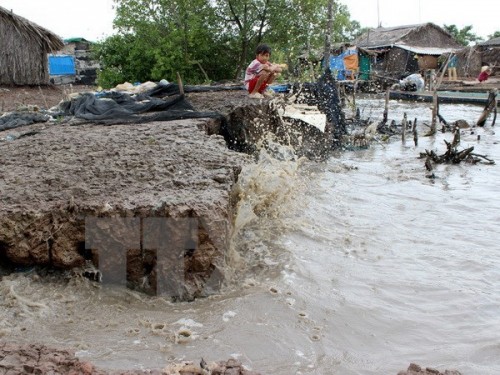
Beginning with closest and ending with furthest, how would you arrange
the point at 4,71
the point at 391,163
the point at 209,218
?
the point at 209,218, the point at 391,163, the point at 4,71

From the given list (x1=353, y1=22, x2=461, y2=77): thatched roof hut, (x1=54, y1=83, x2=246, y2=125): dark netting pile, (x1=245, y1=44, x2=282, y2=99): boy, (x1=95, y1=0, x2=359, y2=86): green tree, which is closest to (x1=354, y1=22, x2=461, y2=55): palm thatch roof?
(x1=353, y1=22, x2=461, y2=77): thatched roof hut

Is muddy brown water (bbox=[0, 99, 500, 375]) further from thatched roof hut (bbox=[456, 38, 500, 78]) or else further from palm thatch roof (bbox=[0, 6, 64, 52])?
thatched roof hut (bbox=[456, 38, 500, 78])

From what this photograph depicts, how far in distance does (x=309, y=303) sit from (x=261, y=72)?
5.68 metres

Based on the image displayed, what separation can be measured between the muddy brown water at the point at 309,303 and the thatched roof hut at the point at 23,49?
42.7 feet

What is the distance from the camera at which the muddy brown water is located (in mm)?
2992

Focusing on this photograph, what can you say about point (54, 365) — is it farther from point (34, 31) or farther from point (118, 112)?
point (34, 31)

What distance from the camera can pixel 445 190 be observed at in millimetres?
8258

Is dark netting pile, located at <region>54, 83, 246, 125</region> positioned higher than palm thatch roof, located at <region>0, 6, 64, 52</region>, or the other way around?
palm thatch roof, located at <region>0, 6, 64, 52</region>

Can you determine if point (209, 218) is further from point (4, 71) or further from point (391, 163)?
point (4, 71)

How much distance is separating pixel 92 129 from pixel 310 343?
4.11 meters

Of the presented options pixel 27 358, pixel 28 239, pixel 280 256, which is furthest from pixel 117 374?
pixel 280 256

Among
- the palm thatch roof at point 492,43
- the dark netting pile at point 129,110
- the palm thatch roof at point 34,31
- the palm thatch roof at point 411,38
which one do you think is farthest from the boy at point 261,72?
the palm thatch roof at point 411,38

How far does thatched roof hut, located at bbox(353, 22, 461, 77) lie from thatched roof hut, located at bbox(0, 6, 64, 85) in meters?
23.7

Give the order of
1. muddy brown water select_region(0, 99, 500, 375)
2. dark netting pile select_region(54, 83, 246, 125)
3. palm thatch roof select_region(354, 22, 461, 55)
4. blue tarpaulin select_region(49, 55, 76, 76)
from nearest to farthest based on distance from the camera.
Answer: muddy brown water select_region(0, 99, 500, 375) < dark netting pile select_region(54, 83, 246, 125) < blue tarpaulin select_region(49, 55, 76, 76) < palm thatch roof select_region(354, 22, 461, 55)
